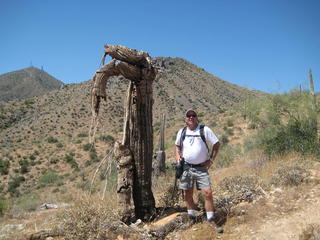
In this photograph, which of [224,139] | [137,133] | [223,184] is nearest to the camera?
[137,133]

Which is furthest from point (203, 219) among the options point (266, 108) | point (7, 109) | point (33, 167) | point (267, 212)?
point (7, 109)

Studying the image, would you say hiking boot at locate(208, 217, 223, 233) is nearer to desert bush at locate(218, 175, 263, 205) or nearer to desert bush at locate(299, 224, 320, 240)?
desert bush at locate(218, 175, 263, 205)

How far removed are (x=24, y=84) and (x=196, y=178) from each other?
103 metres

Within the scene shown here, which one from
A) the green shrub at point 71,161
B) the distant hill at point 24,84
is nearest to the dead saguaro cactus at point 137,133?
the green shrub at point 71,161

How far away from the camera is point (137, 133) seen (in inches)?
204

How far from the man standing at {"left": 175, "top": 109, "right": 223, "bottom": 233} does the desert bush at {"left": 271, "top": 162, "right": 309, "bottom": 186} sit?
8.39 feet

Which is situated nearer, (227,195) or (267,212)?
(267,212)

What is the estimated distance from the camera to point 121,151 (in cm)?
511

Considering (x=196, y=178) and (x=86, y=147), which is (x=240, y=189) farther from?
(x=86, y=147)

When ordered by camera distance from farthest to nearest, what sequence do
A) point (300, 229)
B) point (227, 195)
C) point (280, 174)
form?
point (280, 174) → point (227, 195) → point (300, 229)

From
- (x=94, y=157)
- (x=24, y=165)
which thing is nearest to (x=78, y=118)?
(x=24, y=165)

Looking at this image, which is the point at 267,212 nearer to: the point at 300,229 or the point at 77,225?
the point at 300,229

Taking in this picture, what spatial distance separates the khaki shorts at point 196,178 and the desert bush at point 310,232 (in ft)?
4.96

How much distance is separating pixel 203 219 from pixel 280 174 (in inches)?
107
